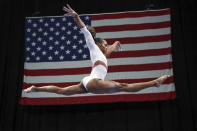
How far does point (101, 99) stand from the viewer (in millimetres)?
6668

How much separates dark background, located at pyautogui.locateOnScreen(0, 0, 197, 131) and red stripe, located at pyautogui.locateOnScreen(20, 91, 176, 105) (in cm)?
37

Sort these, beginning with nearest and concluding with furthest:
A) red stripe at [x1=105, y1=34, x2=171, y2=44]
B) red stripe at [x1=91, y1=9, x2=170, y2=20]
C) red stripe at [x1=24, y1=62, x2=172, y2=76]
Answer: red stripe at [x1=24, y1=62, x2=172, y2=76]
red stripe at [x1=105, y1=34, x2=171, y2=44]
red stripe at [x1=91, y1=9, x2=170, y2=20]

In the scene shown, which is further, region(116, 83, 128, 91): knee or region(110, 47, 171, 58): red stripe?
region(110, 47, 171, 58): red stripe

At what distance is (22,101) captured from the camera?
22.5 feet

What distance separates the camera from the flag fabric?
6.59 metres

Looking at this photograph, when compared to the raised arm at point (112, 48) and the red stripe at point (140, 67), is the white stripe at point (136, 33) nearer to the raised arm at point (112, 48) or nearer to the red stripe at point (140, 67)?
the red stripe at point (140, 67)

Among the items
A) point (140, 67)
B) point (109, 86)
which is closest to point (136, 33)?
point (140, 67)

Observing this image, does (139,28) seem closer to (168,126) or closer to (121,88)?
(168,126)

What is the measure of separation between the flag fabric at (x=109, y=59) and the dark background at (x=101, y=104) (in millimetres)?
390

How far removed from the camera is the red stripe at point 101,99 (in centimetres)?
647

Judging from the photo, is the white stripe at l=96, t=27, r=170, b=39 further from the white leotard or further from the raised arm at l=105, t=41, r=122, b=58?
the white leotard

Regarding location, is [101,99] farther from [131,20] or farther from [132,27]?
[131,20]

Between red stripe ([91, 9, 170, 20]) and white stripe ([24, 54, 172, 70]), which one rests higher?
red stripe ([91, 9, 170, 20])

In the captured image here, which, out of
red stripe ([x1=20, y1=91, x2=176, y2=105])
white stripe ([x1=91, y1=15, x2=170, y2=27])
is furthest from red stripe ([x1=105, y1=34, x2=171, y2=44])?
red stripe ([x1=20, y1=91, x2=176, y2=105])
